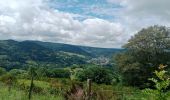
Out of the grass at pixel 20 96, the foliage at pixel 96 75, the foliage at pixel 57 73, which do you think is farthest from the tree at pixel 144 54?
the grass at pixel 20 96

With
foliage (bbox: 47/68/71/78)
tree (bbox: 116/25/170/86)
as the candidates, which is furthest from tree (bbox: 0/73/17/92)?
foliage (bbox: 47/68/71/78)

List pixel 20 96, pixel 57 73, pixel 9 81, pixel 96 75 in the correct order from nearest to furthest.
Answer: pixel 20 96 → pixel 9 81 → pixel 96 75 → pixel 57 73

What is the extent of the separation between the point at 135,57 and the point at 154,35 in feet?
24.7

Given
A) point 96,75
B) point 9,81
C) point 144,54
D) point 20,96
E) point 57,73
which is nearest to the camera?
point 20,96

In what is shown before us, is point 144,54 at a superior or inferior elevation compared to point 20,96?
superior

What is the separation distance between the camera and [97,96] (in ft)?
51.7

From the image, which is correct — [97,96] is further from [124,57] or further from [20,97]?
[124,57]

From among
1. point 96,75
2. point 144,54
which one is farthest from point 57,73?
point 144,54

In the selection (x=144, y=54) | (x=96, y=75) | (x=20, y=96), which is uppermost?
(x=144, y=54)

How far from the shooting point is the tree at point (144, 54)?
221 ft

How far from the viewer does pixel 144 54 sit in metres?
70.3

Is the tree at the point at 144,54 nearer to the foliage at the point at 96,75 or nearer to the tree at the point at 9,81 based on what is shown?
the foliage at the point at 96,75

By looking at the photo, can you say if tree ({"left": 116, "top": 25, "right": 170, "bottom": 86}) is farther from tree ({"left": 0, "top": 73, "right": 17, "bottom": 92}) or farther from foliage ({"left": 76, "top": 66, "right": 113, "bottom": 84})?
tree ({"left": 0, "top": 73, "right": 17, "bottom": 92})

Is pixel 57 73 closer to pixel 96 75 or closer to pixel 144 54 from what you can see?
pixel 96 75
